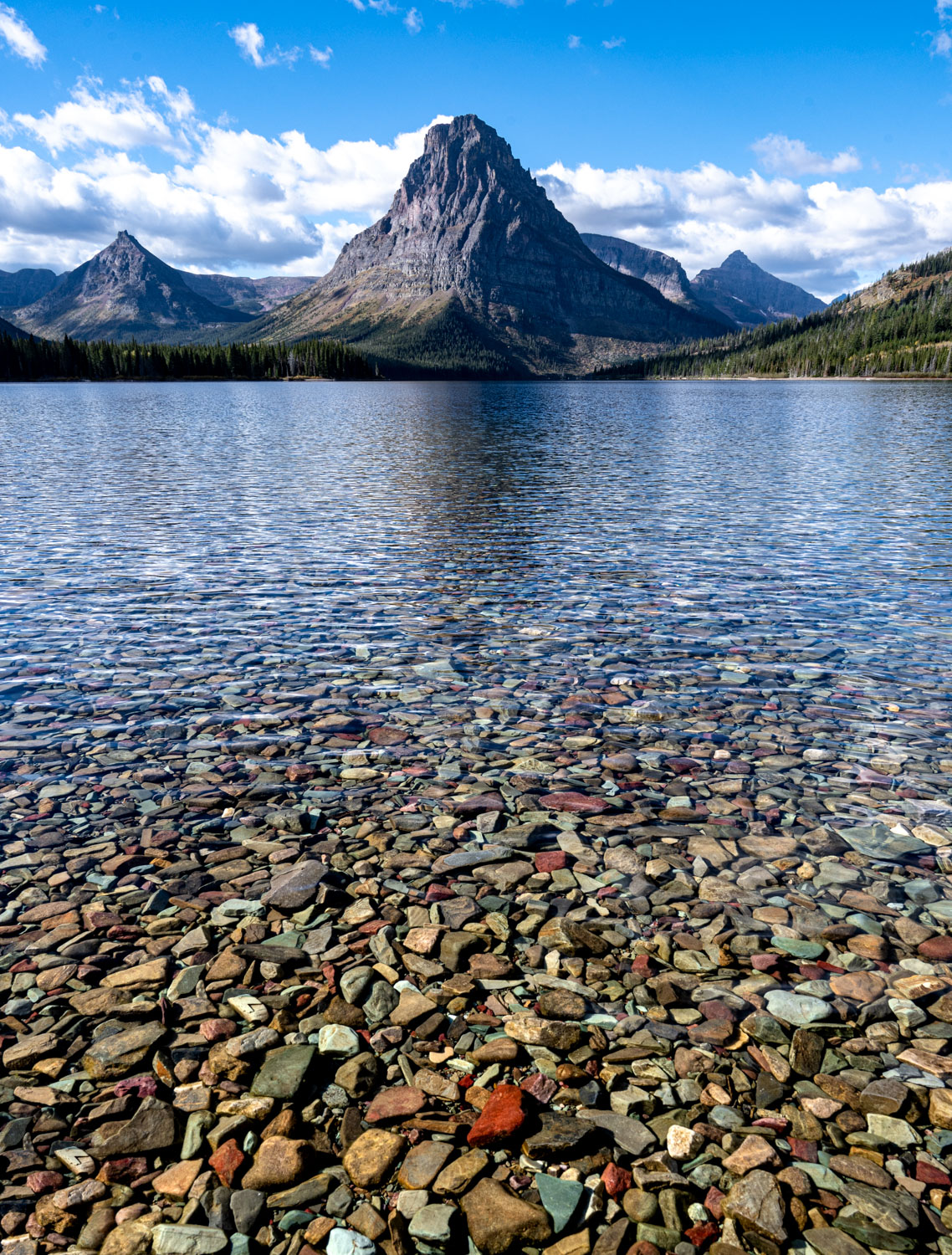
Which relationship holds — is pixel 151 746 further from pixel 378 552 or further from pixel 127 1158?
pixel 378 552

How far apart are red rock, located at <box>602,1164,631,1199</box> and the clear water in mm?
6224

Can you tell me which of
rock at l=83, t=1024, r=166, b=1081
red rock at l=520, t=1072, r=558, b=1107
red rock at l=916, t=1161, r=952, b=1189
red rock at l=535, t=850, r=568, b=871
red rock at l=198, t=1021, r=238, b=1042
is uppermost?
red rock at l=916, t=1161, r=952, b=1189

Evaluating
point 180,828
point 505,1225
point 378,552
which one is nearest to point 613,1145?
point 505,1225

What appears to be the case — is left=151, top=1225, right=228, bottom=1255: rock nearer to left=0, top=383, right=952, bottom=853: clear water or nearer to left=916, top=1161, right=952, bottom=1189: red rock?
left=916, top=1161, right=952, bottom=1189: red rock

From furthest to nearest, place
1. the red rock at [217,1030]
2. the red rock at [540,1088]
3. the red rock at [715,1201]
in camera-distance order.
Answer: the red rock at [217,1030]
the red rock at [540,1088]
the red rock at [715,1201]

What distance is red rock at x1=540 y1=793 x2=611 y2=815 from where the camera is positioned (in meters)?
11.5

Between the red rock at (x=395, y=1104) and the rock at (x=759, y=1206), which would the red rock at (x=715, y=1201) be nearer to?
the rock at (x=759, y=1206)

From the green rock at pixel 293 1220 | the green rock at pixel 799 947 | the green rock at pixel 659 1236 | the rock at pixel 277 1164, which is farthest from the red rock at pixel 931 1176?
the rock at pixel 277 1164

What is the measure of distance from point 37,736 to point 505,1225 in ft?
39.5

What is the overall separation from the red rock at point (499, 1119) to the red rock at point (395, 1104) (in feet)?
1.84

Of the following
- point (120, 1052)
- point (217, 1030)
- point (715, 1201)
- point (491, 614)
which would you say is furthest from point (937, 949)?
→ point (491, 614)

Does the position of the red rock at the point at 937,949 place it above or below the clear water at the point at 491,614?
below

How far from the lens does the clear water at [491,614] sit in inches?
549

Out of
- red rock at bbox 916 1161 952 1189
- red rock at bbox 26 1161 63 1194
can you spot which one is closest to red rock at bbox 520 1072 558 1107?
red rock at bbox 916 1161 952 1189
